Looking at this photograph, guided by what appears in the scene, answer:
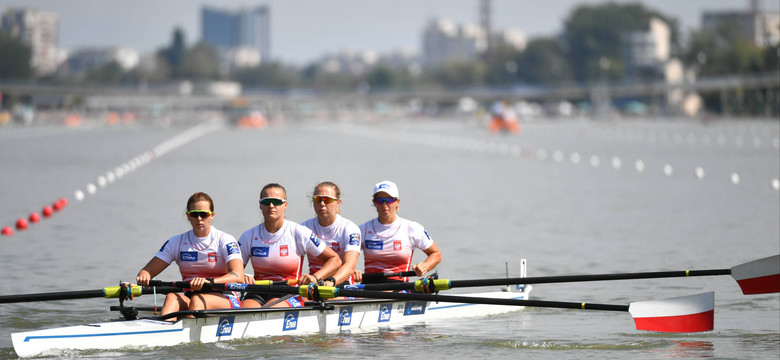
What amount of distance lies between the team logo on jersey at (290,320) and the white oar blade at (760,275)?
422 centimetres

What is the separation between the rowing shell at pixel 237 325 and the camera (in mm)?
10453

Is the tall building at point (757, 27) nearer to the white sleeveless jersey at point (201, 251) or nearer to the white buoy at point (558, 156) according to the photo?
the white buoy at point (558, 156)

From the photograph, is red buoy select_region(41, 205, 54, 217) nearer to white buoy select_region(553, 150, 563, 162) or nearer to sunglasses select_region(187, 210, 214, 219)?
sunglasses select_region(187, 210, 214, 219)


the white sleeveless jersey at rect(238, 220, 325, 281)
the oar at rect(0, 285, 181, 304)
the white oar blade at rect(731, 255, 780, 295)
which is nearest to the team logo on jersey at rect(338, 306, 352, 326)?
the white sleeveless jersey at rect(238, 220, 325, 281)

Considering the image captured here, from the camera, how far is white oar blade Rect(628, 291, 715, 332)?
11055 mm

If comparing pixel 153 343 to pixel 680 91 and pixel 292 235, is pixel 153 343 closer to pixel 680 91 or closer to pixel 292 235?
pixel 292 235

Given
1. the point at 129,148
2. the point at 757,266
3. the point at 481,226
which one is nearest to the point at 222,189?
the point at 481,226

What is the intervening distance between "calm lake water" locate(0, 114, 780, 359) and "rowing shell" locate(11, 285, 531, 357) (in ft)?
0.40

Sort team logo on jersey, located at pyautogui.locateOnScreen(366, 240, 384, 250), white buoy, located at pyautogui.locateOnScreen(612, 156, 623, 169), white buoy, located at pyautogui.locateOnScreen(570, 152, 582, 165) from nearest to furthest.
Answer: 1. team logo on jersey, located at pyautogui.locateOnScreen(366, 240, 384, 250)
2. white buoy, located at pyautogui.locateOnScreen(612, 156, 623, 169)
3. white buoy, located at pyautogui.locateOnScreen(570, 152, 582, 165)

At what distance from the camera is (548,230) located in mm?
21156

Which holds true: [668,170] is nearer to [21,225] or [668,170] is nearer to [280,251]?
[21,225]

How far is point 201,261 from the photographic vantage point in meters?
11.0

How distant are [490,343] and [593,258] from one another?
625 centimetres

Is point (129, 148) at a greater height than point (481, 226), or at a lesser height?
greater
